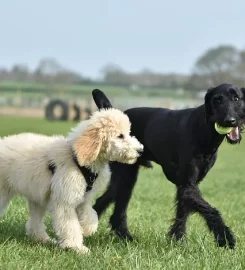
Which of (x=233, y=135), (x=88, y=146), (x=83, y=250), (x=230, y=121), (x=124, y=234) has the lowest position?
(x=124, y=234)

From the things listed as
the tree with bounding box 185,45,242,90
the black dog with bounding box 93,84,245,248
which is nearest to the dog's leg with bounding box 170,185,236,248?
the black dog with bounding box 93,84,245,248

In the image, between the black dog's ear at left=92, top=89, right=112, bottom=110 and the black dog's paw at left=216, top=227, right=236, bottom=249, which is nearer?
the black dog's paw at left=216, top=227, right=236, bottom=249

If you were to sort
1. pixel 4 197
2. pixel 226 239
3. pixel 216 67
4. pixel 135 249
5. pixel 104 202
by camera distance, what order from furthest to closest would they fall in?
pixel 216 67, pixel 104 202, pixel 4 197, pixel 226 239, pixel 135 249

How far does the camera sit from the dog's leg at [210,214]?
5199 mm

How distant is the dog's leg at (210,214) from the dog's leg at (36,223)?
1525 millimetres

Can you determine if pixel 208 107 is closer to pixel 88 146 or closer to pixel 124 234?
pixel 88 146

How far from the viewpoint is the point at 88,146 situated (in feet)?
17.2

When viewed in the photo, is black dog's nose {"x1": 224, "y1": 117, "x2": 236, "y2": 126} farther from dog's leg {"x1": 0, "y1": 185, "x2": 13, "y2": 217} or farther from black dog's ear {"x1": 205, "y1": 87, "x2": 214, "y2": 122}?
dog's leg {"x1": 0, "y1": 185, "x2": 13, "y2": 217}

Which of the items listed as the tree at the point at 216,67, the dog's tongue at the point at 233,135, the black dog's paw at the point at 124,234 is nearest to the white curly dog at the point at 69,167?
the black dog's paw at the point at 124,234

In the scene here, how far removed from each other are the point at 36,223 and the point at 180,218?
60.2 inches

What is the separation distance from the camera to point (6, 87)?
72438 mm

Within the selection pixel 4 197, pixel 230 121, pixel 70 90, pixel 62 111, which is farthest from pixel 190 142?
pixel 70 90

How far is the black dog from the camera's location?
17.9 ft

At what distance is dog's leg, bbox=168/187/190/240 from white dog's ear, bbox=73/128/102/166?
3.48 feet
